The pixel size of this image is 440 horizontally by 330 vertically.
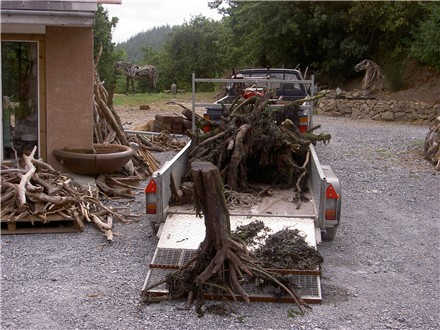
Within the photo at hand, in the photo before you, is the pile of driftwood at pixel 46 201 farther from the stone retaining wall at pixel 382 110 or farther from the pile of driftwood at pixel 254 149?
the stone retaining wall at pixel 382 110

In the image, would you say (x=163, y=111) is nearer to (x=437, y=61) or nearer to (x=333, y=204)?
(x=437, y=61)

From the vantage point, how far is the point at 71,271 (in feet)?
21.3

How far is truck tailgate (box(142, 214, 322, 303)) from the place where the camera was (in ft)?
18.7

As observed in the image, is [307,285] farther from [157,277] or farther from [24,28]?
[24,28]

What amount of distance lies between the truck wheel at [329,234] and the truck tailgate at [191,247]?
0.50 metres

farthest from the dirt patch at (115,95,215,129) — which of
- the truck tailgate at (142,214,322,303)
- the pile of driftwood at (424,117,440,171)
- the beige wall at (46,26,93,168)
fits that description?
the truck tailgate at (142,214,322,303)

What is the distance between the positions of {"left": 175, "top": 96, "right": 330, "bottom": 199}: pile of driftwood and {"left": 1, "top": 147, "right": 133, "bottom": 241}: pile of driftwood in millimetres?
1509

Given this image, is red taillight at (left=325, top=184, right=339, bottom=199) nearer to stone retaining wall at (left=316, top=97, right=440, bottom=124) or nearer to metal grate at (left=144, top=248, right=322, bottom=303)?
metal grate at (left=144, top=248, right=322, bottom=303)

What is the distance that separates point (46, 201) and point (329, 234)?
349 cm

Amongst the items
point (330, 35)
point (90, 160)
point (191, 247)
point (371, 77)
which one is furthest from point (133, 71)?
point (191, 247)

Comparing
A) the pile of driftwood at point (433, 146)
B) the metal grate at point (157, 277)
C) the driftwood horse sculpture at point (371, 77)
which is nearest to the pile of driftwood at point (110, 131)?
the metal grate at point (157, 277)

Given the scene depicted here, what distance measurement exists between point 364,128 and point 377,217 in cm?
1225

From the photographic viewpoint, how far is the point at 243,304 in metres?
5.60

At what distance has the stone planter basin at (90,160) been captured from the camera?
9766mm
